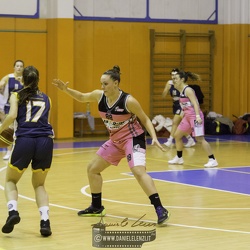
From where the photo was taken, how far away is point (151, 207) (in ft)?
34.2

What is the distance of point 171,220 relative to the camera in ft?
31.0

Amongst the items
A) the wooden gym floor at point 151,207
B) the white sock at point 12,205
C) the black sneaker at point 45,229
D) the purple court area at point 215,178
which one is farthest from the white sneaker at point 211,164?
the white sock at point 12,205

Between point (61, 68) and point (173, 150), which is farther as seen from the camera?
point (61, 68)

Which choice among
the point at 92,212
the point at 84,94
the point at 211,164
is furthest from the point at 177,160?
the point at 84,94

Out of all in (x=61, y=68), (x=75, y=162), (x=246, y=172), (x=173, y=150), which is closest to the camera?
(x=246, y=172)

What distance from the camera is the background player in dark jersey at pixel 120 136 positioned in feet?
30.3

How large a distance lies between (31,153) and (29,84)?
2.62 feet

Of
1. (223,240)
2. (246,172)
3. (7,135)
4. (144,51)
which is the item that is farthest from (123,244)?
(144,51)

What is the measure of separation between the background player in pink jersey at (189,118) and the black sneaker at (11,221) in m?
6.73

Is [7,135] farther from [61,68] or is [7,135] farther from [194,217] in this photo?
[61,68]

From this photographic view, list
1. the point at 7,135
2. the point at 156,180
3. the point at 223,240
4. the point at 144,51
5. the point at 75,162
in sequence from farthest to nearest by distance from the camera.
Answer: the point at 144,51 < the point at 75,162 < the point at 156,180 < the point at 7,135 < the point at 223,240

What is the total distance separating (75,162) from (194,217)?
6.47m

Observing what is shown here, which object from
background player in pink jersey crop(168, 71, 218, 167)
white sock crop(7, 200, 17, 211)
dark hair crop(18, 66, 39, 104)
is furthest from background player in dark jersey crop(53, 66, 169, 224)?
background player in pink jersey crop(168, 71, 218, 167)

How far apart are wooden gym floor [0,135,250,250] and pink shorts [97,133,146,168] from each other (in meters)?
0.76
